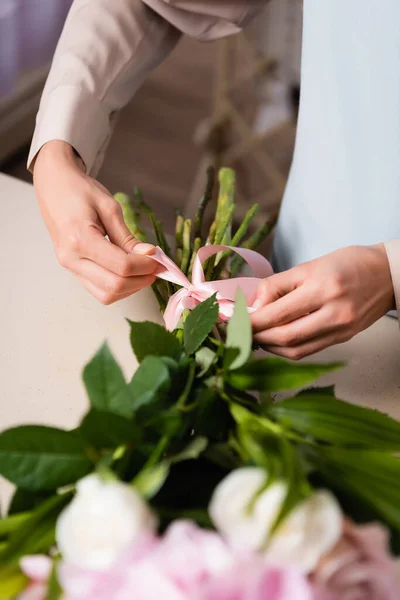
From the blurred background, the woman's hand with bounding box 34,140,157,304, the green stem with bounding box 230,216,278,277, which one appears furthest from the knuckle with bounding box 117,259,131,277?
the blurred background

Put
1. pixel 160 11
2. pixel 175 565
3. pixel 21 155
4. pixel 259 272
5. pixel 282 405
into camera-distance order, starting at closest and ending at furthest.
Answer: pixel 175 565 → pixel 282 405 → pixel 259 272 → pixel 160 11 → pixel 21 155

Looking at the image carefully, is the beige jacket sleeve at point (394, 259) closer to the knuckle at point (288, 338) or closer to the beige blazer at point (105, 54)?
the knuckle at point (288, 338)

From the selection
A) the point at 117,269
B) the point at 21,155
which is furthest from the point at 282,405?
the point at 21,155

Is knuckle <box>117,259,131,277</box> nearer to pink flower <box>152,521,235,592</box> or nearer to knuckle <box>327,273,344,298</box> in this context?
knuckle <box>327,273,344,298</box>

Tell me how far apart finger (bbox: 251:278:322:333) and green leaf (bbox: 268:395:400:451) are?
0.21 m

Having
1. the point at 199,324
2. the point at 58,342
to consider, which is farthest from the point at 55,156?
the point at 199,324

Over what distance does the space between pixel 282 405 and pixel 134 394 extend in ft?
0.32

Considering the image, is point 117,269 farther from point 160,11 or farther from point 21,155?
point 21,155

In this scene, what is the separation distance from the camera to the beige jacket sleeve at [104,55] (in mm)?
766

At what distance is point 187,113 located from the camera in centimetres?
231

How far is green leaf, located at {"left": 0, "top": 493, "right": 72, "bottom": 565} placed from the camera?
300 millimetres

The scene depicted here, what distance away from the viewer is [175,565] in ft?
0.79

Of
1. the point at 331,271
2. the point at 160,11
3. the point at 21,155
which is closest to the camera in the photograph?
the point at 331,271

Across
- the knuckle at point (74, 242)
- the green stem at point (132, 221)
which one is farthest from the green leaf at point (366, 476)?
the green stem at point (132, 221)
